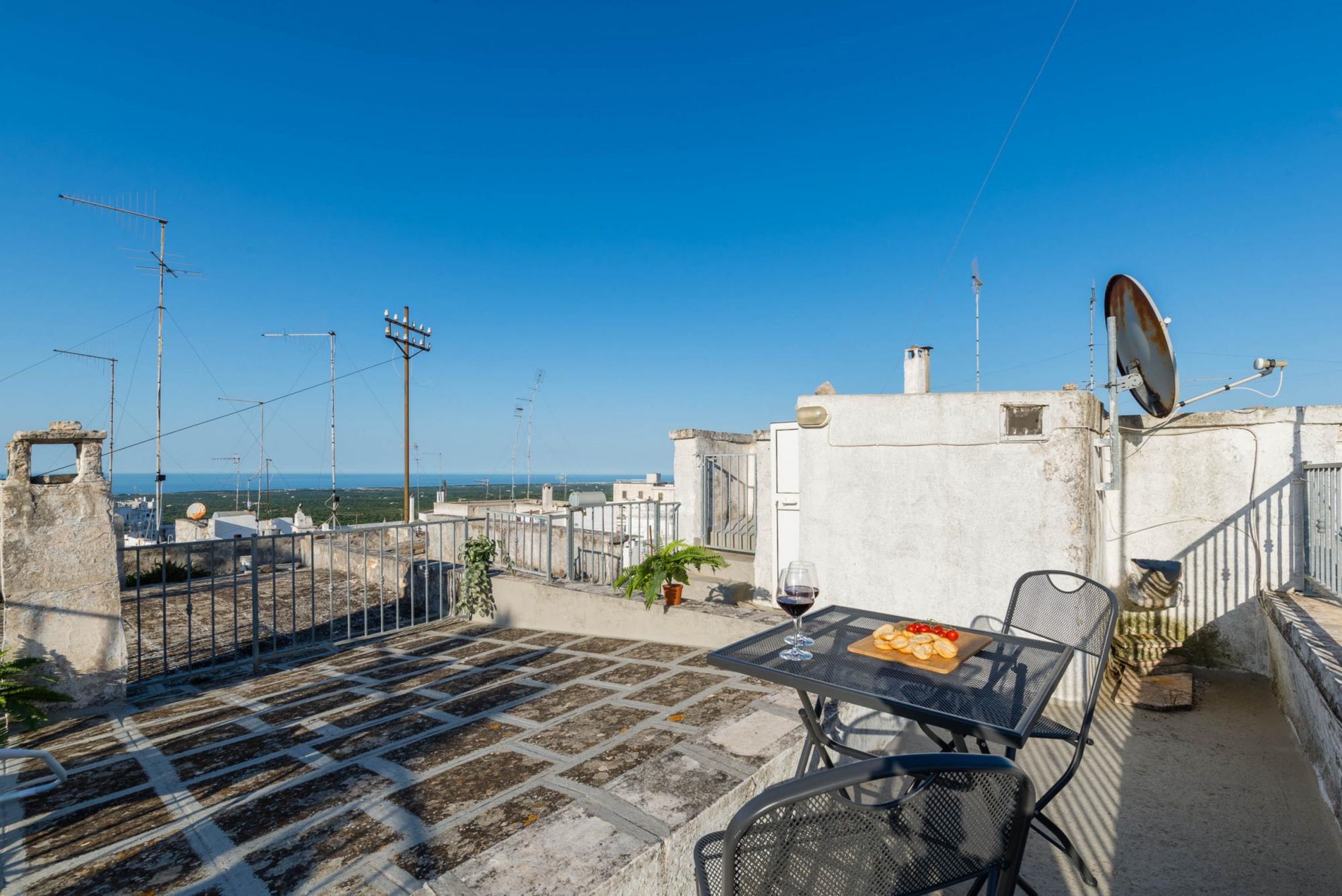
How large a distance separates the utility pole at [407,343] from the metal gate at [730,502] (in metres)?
11.1

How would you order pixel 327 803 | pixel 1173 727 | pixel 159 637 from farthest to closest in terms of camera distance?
pixel 159 637 < pixel 1173 727 < pixel 327 803

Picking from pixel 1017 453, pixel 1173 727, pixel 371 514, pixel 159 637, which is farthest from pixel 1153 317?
pixel 371 514

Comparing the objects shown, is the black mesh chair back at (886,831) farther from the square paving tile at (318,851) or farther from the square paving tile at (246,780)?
the square paving tile at (246,780)

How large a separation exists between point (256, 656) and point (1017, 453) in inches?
246

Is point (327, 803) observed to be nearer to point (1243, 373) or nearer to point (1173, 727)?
point (1173, 727)

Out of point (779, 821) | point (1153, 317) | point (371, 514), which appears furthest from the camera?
point (371, 514)

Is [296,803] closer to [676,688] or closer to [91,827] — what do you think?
[91,827]

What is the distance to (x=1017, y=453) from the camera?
15.4ft

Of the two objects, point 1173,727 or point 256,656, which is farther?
point 256,656

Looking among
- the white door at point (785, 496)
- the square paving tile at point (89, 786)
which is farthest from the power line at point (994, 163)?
the square paving tile at point (89, 786)

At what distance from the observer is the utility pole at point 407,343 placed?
16625 mm

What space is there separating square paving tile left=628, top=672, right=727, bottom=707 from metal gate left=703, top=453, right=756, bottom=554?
3.75 m

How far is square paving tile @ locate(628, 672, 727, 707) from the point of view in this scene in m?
3.34

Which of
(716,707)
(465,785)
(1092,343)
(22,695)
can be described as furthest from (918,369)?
(22,695)
